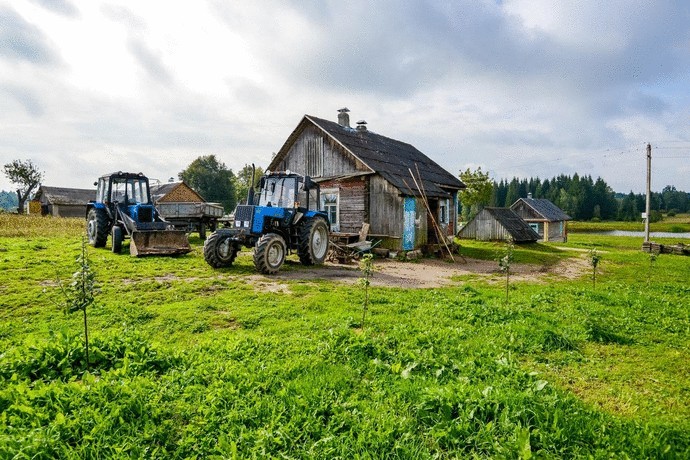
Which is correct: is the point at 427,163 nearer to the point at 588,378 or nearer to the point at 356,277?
the point at 356,277

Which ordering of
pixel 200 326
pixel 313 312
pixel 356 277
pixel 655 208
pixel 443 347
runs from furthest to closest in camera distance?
pixel 655 208 < pixel 356 277 < pixel 313 312 < pixel 200 326 < pixel 443 347

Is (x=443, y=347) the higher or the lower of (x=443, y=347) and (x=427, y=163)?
the lower

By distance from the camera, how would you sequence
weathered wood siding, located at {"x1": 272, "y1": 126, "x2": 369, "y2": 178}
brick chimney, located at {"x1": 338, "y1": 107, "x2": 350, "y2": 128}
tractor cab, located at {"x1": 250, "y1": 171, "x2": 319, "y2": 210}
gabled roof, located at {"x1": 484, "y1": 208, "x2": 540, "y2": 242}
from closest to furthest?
tractor cab, located at {"x1": 250, "y1": 171, "x2": 319, "y2": 210} → weathered wood siding, located at {"x1": 272, "y1": 126, "x2": 369, "y2": 178} → brick chimney, located at {"x1": 338, "y1": 107, "x2": 350, "y2": 128} → gabled roof, located at {"x1": 484, "y1": 208, "x2": 540, "y2": 242}

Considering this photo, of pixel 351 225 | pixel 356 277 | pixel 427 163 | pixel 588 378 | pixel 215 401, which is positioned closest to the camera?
pixel 215 401

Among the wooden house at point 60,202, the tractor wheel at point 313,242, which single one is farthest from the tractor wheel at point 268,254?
the wooden house at point 60,202

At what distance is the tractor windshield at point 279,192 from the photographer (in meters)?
11.4

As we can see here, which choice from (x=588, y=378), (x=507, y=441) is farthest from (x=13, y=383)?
(x=588, y=378)

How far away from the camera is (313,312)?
6551mm

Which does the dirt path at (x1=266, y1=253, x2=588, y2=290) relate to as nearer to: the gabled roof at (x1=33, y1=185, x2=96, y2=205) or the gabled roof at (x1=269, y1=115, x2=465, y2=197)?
the gabled roof at (x1=269, y1=115, x2=465, y2=197)

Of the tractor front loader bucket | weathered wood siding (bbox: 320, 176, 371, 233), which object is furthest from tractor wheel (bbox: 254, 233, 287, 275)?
weathered wood siding (bbox: 320, 176, 371, 233)

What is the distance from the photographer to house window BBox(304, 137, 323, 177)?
1786cm

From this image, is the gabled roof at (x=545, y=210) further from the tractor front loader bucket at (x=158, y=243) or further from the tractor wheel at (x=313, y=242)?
the tractor front loader bucket at (x=158, y=243)

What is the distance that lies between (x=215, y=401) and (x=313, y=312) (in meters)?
3.21

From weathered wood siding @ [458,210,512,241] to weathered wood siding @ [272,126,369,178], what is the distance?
Result: 14.3 meters
